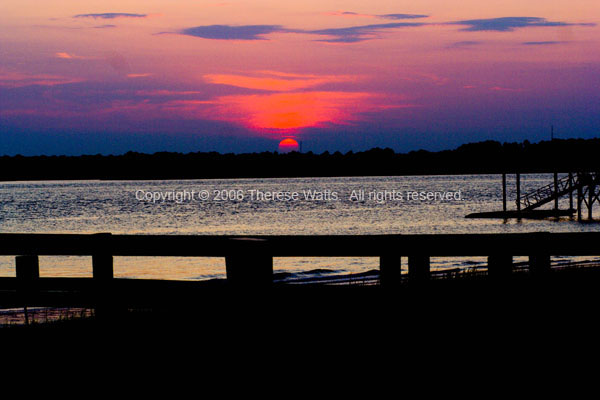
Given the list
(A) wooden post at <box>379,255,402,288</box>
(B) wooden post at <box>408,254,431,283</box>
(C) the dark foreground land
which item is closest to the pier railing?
(A) wooden post at <box>379,255,402,288</box>

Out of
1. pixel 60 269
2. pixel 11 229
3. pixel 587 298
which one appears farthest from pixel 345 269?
pixel 11 229

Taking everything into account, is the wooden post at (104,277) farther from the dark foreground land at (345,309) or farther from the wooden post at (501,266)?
the wooden post at (501,266)

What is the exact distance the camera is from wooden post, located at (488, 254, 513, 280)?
23.3 ft

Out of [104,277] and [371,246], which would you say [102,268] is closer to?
[104,277]

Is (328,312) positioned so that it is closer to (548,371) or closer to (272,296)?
(272,296)

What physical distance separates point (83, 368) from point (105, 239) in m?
1.27

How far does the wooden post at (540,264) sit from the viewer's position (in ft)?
22.9

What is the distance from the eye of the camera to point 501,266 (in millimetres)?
7145

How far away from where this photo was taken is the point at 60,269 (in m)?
38.7

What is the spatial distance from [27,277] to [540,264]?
5191 millimetres

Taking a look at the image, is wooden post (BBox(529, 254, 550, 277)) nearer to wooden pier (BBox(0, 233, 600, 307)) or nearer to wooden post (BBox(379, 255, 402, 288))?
wooden pier (BBox(0, 233, 600, 307))

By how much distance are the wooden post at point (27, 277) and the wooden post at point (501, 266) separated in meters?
4.60

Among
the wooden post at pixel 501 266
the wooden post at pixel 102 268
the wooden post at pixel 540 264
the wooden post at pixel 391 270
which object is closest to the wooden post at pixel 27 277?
the wooden post at pixel 102 268

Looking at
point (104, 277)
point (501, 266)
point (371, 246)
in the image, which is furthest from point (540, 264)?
point (104, 277)
